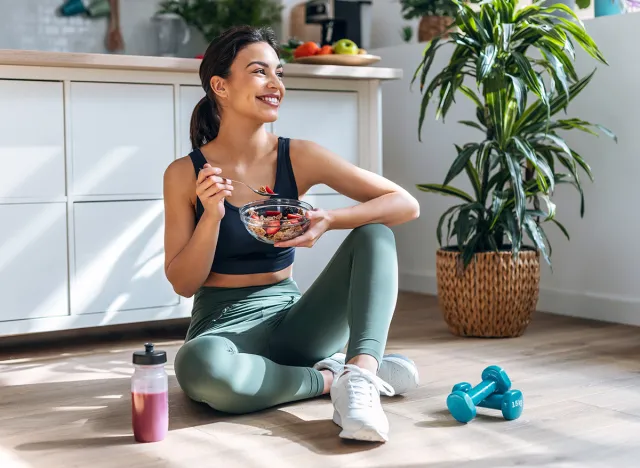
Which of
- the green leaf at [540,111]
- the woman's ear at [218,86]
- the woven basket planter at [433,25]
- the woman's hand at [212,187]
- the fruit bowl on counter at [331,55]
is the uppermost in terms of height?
the woven basket planter at [433,25]

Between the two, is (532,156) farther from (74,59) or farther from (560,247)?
(74,59)

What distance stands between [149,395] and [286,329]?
46 cm

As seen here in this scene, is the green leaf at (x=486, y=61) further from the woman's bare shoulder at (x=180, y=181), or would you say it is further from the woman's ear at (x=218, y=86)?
the woman's bare shoulder at (x=180, y=181)

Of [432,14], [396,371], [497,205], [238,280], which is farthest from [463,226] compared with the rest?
[432,14]

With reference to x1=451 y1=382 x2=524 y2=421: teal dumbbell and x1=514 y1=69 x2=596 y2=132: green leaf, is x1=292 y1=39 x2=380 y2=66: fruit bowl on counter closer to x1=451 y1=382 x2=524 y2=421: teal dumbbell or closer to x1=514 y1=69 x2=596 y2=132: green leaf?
x1=514 y1=69 x2=596 y2=132: green leaf

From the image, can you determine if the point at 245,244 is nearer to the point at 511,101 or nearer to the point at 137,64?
the point at 137,64

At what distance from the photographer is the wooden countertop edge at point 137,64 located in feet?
8.75

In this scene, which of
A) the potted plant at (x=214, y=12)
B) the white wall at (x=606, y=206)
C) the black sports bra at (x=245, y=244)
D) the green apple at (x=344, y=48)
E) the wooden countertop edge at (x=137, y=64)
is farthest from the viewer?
the potted plant at (x=214, y=12)

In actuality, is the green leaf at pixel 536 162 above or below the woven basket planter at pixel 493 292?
above

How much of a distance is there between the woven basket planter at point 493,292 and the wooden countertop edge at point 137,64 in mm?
739

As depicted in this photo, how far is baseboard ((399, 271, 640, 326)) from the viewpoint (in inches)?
125

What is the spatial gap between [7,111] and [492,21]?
59.4 inches

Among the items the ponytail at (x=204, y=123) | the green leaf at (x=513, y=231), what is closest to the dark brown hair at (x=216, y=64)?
the ponytail at (x=204, y=123)

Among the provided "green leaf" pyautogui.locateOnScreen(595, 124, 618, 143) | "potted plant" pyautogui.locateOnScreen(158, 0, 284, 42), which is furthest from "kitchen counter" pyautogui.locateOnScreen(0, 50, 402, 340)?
"potted plant" pyautogui.locateOnScreen(158, 0, 284, 42)
